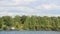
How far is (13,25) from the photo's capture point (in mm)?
29594

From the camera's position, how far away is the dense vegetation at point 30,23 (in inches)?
1141

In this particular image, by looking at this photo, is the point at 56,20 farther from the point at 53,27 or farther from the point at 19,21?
the point at 19,21

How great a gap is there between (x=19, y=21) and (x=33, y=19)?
7.53ft

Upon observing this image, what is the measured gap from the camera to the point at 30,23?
1198 inches

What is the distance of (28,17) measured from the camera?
30859 mm

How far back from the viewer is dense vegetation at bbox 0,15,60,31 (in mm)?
28978

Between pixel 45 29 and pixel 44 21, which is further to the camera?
pixel 44 21

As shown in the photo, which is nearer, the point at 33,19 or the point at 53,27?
the point at 53,27

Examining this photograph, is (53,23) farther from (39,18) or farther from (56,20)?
(39,18)

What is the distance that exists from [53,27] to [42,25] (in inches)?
68.6

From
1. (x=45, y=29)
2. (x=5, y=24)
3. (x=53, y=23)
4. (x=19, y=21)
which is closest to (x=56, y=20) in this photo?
(x=53, y=23)

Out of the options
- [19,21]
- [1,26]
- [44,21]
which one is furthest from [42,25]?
[1,26]

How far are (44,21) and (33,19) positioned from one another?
188 cm

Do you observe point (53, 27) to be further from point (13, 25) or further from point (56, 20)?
point (13, 25)
